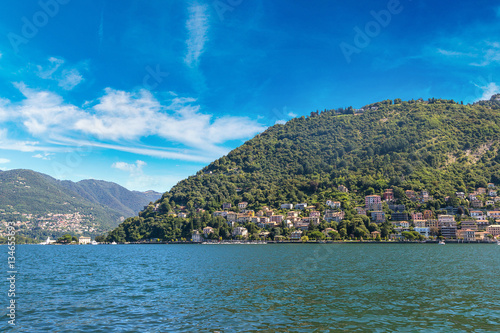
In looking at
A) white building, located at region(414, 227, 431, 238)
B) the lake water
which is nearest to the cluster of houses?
white building, located at region(414, 227, 431, 238)

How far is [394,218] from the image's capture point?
470 feet

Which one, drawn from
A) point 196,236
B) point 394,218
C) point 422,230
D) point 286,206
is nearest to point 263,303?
point 422,230

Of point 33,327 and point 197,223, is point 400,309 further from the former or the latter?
point 197,223

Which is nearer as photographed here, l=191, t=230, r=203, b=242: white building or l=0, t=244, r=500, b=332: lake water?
l=0, t=244, r=500, b=332: lake water

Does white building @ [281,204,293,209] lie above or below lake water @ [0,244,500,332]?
above

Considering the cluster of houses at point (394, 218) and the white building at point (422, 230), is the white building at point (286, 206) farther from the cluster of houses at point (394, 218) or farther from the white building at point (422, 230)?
the white building at point (422, 230)

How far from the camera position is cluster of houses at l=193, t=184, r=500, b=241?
128888 mm

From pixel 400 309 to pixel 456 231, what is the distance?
12666 centimetres

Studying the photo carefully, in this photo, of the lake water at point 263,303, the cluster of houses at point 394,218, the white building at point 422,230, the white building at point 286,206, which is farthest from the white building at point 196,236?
the lake water at point 263,303

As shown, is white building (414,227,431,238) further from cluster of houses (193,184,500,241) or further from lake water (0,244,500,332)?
lake water (0,244,500,332)

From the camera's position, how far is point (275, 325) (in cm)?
1709

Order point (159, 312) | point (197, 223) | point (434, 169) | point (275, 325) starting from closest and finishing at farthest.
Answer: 1. point (275, 325)
2. point (159, 312)
3. point (197, 223)
4. point (434, 169)

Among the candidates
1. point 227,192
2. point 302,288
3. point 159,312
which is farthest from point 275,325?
point 227,192

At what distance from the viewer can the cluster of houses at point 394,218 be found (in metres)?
129
